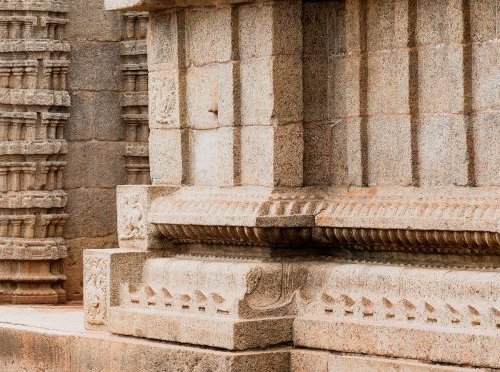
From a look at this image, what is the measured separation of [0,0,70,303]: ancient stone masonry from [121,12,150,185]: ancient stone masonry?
0.70 m

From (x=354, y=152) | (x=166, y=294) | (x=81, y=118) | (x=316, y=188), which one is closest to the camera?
(x=354, y=152)

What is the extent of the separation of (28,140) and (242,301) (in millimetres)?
5239

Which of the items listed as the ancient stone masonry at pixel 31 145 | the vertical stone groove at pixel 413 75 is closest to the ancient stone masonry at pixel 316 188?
the vertical stone groove at pixel 413 75

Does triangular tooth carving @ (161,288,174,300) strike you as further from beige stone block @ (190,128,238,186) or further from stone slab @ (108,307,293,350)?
beige stone block @ (190,128,238,186)

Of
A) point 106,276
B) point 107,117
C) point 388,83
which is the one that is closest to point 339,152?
point 388,83

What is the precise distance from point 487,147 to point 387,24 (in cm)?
118

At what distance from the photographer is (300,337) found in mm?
12820

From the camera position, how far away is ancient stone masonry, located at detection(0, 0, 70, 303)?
17.5m

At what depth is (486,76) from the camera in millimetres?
12078

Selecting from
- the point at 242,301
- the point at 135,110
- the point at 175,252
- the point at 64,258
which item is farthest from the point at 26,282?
the point at 242,301

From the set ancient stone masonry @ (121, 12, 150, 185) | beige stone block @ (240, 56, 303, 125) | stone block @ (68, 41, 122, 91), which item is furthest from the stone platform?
stone block @ (68, 41, 122, 91)

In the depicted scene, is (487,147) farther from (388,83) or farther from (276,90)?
(276,90)

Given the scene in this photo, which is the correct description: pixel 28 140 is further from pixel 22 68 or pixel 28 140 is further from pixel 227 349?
pixel 227 349

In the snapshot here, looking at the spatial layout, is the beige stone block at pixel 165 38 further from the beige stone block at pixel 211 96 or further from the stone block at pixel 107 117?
the stone block at pixel 107 117
